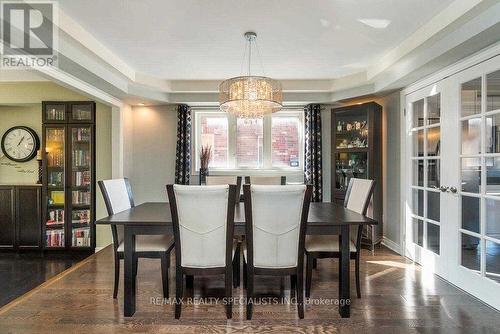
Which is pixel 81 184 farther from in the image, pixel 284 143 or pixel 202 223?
pixel 284 143

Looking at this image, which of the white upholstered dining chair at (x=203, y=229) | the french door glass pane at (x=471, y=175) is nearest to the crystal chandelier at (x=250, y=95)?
the white upholstered dining chair at (x=203, y=229)

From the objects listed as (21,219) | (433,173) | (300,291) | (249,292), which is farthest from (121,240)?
(433,173)

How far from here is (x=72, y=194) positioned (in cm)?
403

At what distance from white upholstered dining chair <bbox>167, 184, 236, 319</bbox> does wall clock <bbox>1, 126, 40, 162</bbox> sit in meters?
3.56

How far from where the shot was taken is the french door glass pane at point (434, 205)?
3.07m

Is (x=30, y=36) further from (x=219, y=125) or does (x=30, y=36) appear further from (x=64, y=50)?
(x=219, y=125)

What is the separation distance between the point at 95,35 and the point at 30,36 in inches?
25.6

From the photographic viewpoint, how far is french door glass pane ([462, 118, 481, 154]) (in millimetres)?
2518

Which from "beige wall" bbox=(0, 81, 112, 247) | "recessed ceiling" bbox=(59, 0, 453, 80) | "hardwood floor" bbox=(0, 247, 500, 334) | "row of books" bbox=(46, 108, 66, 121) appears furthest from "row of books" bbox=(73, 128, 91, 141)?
"hardwood floor" bbox=(0, 247, 500, 334)

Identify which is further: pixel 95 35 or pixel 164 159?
pixel 164 159

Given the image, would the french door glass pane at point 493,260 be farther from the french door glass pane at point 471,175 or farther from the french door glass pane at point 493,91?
the french door glass pane at point 493,91

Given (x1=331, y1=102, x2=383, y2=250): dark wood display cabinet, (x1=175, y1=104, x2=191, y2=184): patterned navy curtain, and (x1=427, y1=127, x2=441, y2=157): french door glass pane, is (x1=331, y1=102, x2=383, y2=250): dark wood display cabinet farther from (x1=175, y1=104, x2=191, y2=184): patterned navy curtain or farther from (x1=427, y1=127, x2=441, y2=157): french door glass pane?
(x1=175, y1=104, x2=191, y2=184): patterned navy curtain

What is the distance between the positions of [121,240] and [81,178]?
2.06 meters

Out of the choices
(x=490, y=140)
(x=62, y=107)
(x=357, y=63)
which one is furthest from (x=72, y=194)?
(x=490, y=140)
